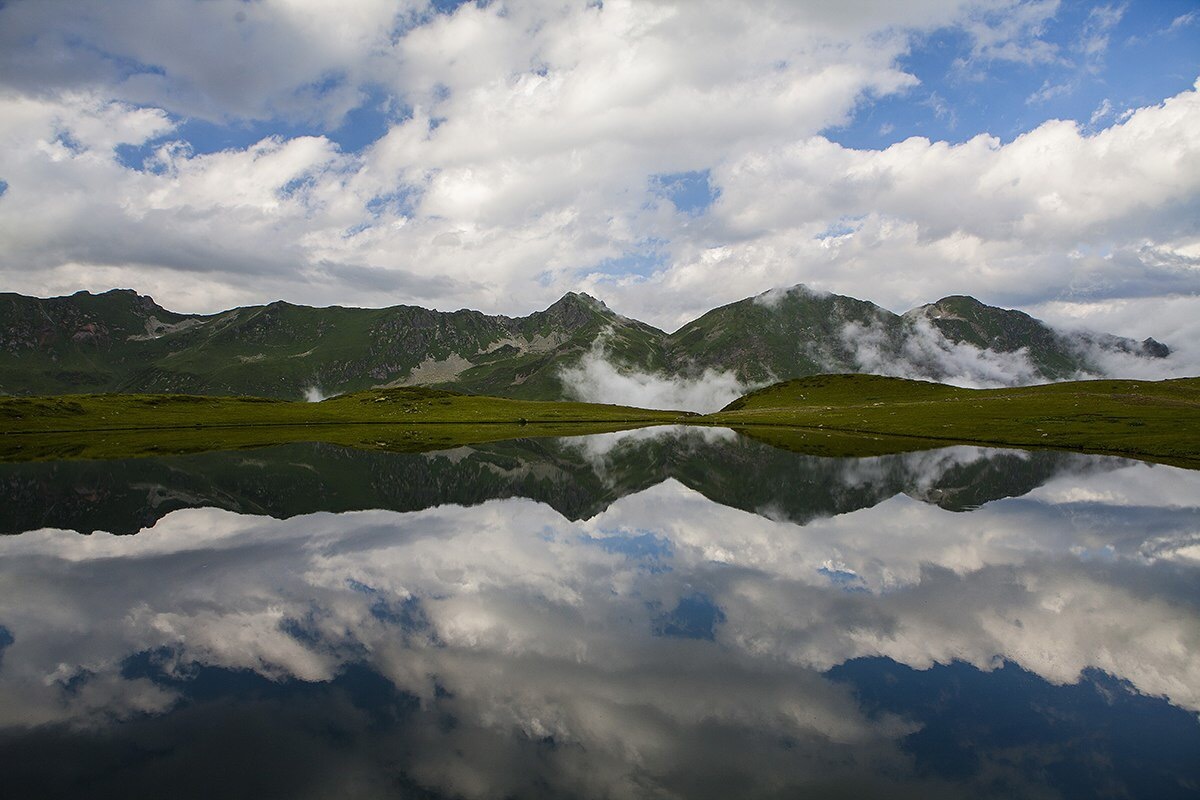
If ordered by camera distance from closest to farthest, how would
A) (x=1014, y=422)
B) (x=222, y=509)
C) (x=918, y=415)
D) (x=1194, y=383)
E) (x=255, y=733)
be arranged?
(x=255, y=733), (x=222, y=509), (x=1014, y=422), (x=918, y=415), (x=1194, y=383)

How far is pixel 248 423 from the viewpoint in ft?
472

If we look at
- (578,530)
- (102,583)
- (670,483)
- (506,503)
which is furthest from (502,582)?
(670,483)

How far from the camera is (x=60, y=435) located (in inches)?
4405

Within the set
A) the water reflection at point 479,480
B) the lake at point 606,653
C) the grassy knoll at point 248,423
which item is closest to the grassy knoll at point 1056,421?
the water reflection at point 479,480

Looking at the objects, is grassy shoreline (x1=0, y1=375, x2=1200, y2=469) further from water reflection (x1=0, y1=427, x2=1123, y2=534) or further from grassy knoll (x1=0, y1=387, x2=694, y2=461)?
water reflection (x1=0, y1=427, x2=1123, y2=534)

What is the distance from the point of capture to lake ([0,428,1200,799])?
43.4ft

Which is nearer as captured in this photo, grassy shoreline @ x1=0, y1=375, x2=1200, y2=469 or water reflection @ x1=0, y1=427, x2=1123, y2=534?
water reflection @ x1=0, y1=427, x2=1123, y2=534

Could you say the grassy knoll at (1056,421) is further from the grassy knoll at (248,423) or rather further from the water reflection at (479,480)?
the grassy knoll at (248,423)

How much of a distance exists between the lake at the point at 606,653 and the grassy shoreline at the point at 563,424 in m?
50.9

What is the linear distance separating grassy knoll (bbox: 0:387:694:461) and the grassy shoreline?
0.94 ft

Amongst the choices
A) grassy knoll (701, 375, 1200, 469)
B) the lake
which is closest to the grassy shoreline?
grassy knoll (701, 375, 1200, 469)

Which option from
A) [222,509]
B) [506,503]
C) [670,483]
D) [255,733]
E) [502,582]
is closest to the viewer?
[255,733]

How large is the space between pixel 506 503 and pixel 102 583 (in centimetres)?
2638

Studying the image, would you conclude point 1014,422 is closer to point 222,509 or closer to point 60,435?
point 222,509
